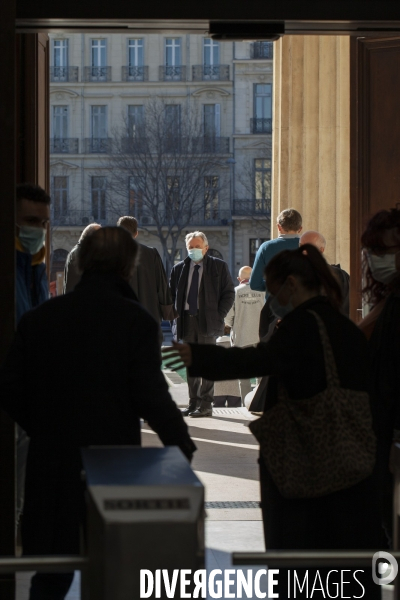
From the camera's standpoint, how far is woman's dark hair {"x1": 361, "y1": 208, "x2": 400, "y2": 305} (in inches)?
172

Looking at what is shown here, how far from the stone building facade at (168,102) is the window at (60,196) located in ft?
0.19

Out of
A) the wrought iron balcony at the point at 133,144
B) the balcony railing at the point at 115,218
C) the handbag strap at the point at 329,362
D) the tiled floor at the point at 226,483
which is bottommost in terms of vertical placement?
the tiled floor at the point at 226,483

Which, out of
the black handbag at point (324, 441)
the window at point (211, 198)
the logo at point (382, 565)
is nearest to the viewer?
the logo at point (382, 565)

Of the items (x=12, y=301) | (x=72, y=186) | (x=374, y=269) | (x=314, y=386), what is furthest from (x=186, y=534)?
(x=72, y=186)

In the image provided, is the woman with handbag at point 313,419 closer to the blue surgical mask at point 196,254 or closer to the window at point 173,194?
the blue surgical mask at point 196,254

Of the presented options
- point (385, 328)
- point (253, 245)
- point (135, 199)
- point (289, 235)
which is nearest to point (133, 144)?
point (135, 199)

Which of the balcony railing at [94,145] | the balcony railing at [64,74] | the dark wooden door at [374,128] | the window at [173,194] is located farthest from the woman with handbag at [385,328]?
the balcony railing at [64,74]

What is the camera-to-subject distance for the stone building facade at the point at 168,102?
56.4 metres

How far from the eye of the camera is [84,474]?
2.30 metres

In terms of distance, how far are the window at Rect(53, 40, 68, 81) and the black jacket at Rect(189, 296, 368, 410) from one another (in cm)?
5808

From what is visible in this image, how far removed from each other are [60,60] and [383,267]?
58013mm

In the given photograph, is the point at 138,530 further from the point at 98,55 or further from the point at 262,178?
the point at 98,55

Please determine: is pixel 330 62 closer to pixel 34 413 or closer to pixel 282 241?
pixel 282 241

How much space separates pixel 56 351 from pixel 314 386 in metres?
0.87
